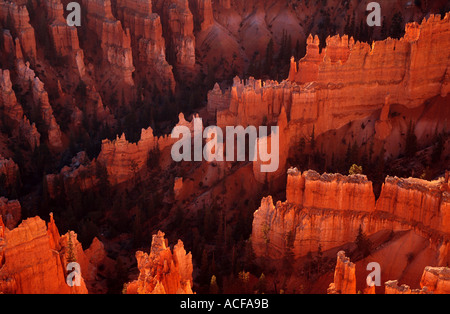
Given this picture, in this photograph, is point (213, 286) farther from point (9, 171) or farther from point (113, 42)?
point (113, 42)

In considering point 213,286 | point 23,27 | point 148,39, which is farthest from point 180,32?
point 213,286

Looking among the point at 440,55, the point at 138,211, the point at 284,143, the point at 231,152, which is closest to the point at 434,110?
the point at 440,55

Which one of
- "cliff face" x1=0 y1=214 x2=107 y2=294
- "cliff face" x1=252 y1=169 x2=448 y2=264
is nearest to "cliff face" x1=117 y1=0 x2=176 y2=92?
"cliff face" x1=252 y1=169 x2=448 y2=264

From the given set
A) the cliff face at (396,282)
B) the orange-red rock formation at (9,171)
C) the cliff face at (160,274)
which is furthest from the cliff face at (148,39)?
the cliff face at (396,282)

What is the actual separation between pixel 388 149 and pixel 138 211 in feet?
56.8

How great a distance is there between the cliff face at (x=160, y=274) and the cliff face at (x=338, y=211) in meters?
6.11

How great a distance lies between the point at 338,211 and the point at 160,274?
10.7 m

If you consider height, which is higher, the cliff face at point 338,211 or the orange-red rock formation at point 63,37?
the orange-red rock formation at point 63,37

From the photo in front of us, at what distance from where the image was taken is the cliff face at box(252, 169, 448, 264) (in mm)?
38781

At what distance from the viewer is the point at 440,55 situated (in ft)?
172

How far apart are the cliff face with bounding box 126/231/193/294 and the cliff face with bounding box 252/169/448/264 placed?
6.11m

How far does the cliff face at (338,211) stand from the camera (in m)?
38.8

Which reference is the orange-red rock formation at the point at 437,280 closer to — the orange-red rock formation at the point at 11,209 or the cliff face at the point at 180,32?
the orange-red rock formation at the point at 11,209

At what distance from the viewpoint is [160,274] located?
35.4 metres
